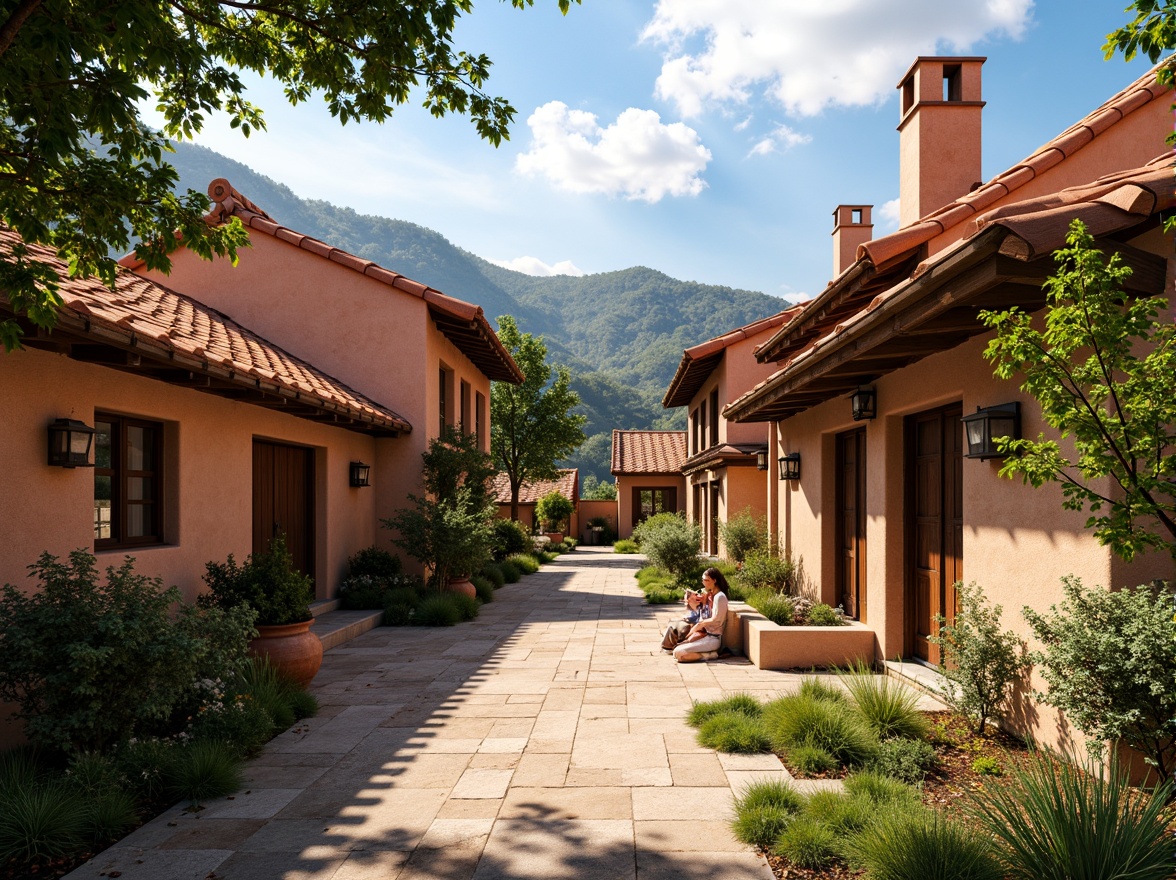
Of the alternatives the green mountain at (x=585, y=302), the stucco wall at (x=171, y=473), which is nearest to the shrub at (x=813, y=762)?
the stucco wall at (x=171, y=473)

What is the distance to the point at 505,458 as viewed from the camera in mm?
29703

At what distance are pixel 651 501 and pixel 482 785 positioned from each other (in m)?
29.5

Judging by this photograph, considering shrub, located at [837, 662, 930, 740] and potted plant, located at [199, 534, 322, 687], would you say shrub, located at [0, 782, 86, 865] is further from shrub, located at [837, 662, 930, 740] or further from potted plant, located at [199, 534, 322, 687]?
shrub, located at [837, 662, 930, 740]

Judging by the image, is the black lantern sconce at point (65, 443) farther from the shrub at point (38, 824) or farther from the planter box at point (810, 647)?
the planter box at point (810, 647)

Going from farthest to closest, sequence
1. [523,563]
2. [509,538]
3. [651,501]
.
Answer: [651,501] < [509,538] < [523,563]

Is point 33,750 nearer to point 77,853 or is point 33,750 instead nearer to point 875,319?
point 77,853

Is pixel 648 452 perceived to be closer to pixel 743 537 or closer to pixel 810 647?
pixel 743 537

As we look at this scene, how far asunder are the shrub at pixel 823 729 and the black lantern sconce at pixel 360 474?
330 inches

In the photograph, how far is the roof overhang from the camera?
4012 mm

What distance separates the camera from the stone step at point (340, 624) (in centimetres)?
941

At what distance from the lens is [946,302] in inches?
179

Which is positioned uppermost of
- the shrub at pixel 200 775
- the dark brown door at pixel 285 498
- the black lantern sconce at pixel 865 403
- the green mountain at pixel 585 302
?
the green mountain at pixel 585 302

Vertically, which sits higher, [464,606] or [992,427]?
[992,427]

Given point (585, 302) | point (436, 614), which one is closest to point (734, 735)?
point (436, 614)
